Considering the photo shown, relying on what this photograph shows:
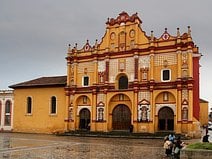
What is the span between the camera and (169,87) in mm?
38281

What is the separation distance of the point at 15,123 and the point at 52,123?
6.76 metres

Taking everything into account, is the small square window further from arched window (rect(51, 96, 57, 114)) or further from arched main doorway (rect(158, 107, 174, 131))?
arched window (rect(51, 96, 57, 114))

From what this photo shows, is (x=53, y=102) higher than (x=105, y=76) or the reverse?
the reverse

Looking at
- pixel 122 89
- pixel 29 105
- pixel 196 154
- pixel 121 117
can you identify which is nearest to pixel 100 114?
pixel 121 117

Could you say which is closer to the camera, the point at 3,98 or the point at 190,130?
the point at 190,130

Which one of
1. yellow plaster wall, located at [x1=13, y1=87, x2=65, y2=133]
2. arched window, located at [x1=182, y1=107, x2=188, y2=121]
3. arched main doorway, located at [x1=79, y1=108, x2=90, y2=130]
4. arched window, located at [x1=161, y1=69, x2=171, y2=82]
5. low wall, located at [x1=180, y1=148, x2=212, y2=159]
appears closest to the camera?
low wall, located at [x1=180, y1=148, x2=212, y2=159]

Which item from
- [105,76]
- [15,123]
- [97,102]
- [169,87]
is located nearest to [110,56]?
[105,76]

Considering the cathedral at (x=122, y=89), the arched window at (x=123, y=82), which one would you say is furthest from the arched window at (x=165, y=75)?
the arched window at (x=123, y=82)

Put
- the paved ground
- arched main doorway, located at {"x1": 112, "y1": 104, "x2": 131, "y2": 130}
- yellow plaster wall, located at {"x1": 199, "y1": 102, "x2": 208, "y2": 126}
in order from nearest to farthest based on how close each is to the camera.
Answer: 1. the paved ground
2. arched main doorway, located at {"x1": 112, "y1": 104, "x2": 131, "y2": 130}
3. yellow plaster wall, located at {"x1": 199, "y1": 102, "x2": 208, "y2": 126}

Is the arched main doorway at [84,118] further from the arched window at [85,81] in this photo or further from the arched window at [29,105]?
the arched window at [29,105]

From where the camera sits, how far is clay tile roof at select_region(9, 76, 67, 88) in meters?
46.7

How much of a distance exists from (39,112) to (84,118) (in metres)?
7.18

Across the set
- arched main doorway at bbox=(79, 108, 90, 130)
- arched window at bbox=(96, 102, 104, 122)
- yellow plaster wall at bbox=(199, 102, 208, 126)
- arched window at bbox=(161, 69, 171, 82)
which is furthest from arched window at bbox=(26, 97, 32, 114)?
yellow plaster wall at bbox=(199, 102, 208, 126)

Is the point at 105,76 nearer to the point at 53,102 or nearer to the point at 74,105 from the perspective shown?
the point at 74,105
